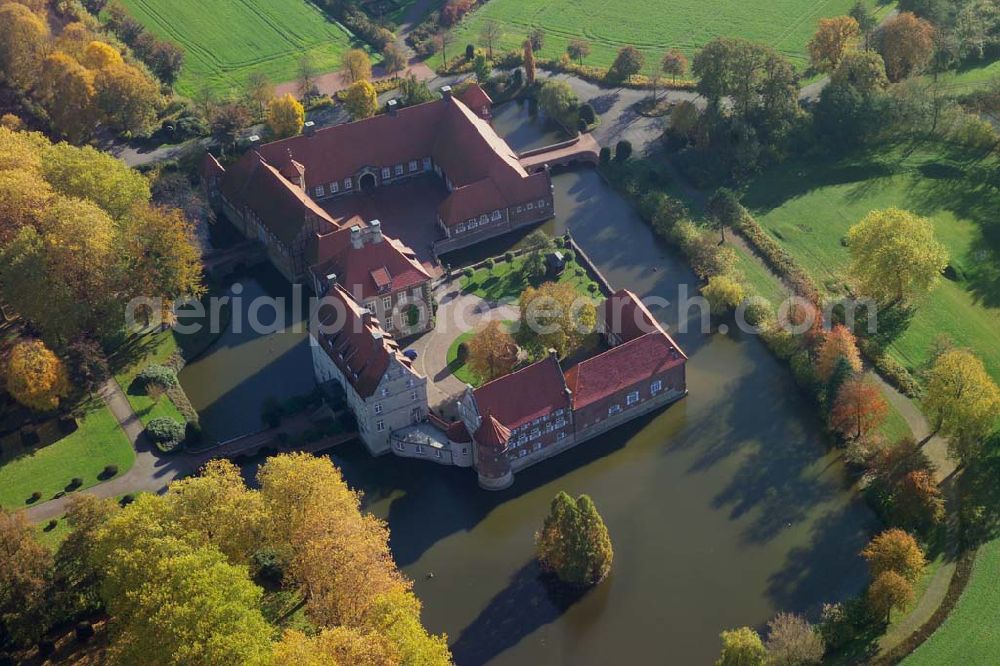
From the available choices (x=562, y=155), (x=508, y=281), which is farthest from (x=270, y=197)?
(x=562, y=155)

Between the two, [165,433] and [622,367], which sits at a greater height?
[622,367]

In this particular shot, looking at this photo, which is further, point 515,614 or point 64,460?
point 64,460

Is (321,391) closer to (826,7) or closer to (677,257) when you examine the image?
(677,257)

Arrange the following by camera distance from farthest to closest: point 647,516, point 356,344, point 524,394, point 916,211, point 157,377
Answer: point 916,211
point 157,377
point 356,344
point 524,394
point 647,516

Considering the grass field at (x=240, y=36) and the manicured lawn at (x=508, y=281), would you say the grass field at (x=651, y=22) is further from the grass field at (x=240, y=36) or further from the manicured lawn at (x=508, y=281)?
the manicured lawn at (x=508, y=281)

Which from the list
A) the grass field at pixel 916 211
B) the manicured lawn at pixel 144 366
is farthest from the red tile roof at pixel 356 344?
the grass field at pixel 916 211

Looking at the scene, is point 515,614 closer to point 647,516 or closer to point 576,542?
point 576,542
